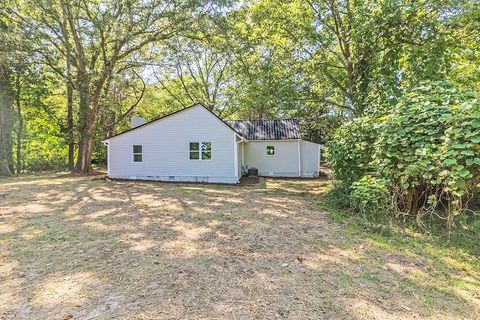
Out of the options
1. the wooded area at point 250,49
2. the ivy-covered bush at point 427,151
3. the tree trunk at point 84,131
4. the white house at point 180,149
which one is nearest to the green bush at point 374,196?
the ivy-covered bush at point 427,151

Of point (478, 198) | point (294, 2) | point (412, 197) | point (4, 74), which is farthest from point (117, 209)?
point (4, 74)

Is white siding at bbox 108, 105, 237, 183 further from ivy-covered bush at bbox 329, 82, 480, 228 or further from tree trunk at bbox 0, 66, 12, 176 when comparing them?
ivy-covered bush at bbox 329, 82, 480, 228

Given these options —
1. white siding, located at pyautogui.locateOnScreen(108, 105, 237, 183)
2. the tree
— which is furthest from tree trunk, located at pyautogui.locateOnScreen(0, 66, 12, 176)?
white siding, located at pyautogui.locateOnScreen(108, 105, 237, 183)

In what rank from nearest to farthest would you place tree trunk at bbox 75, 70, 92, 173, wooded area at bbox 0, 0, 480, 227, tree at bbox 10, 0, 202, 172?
wooded area at bbox 0, 0, 480, 227, tree at bbox 10, 0, 202, 172, tree trunk at bbox 75, 70, 92, 173

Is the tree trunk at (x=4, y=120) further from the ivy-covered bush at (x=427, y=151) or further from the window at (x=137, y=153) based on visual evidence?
the ivy-covered bush at (x=427, y=151)

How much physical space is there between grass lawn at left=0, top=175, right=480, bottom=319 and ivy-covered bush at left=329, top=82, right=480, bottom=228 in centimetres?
96

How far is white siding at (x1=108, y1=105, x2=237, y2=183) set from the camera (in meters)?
13.7

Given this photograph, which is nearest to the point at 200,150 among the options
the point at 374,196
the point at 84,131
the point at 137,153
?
the point at 137,153

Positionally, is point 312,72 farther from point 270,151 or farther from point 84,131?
point 84,131

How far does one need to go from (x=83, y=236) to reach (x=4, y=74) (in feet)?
50.1

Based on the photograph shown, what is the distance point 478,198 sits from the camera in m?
6.44

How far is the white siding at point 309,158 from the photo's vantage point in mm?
17812

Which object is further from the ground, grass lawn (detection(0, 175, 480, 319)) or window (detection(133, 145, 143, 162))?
window (detection(133, 145, 143, 162))

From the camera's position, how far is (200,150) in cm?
1387
